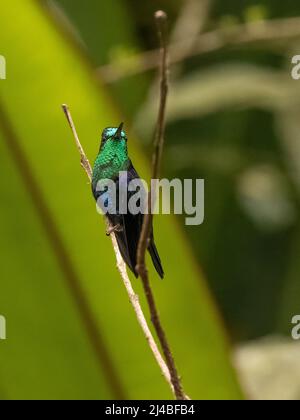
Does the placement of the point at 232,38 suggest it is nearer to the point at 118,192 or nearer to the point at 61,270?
the point at 61,270

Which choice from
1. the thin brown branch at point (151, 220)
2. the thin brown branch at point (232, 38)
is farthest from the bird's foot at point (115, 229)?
the thin brown branch at point (232, 38)

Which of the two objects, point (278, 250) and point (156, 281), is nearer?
point (156, 281)

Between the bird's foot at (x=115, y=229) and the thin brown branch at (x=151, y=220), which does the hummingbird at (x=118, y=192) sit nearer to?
the bird's foot at (x=115, y=229)

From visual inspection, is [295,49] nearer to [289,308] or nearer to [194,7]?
[194,7]

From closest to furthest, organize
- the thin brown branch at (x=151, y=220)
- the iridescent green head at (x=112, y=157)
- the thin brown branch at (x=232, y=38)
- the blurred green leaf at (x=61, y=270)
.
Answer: the thin brown branch at (x=151, y=220)
the iridescent green head at (x=112, y=157)
the blurred green leaf at (x=61, y=270)
the thin brown branch at (x=232, y=38)

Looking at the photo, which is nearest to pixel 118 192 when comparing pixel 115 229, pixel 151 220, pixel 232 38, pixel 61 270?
pixel 115 229
